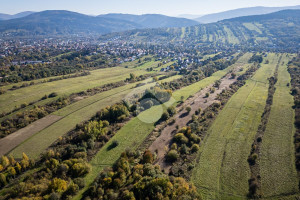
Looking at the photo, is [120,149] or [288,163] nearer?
[288,163]

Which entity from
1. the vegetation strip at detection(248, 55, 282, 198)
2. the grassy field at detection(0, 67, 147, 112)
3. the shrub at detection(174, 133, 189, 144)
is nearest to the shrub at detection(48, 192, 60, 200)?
the shrub at detection(174, 133, 189, 144)

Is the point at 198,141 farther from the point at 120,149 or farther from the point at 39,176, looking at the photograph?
the point at 39,176

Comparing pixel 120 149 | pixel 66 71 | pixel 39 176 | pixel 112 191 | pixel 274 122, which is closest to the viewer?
pixel 112 191

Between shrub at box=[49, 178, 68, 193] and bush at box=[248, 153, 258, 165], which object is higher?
shrub at box=[49, 178, 68, 193]

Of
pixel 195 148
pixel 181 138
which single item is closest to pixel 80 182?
pixel 181 138

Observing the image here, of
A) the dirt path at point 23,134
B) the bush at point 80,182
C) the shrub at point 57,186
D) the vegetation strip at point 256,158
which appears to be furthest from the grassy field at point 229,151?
the dirt path at point 23,134

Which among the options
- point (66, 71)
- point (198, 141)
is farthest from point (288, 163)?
point (66, 71)

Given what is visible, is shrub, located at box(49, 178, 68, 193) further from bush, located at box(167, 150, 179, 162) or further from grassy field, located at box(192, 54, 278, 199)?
grassy field, located at box(192, 54, 278, 199)
